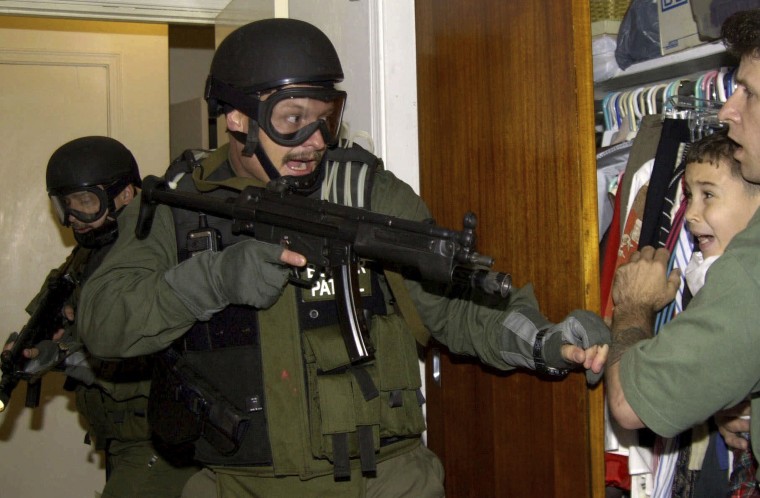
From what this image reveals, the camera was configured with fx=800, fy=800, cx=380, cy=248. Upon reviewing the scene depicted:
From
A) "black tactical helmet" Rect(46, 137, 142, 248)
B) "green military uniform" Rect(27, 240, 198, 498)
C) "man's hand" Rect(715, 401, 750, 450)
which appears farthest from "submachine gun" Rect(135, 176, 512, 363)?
"black tactical helmet" Rect(46, 137, 142, 248)

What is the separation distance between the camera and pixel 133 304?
1709 millimetres

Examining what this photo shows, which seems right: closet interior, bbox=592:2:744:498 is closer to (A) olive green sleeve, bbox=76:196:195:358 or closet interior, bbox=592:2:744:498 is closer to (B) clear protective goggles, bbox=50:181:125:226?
(A) olive green sleeve, bbox=76:196:195:358

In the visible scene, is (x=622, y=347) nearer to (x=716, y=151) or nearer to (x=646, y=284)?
(x=646, y=284)

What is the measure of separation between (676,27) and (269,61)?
119 centimetres

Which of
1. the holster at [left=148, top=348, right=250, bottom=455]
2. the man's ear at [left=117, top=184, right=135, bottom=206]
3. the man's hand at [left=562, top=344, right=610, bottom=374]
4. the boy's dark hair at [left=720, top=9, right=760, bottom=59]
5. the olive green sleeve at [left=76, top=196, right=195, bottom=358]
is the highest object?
the boy's dark hair at [left=720, top=9, right=760, bottom=59]

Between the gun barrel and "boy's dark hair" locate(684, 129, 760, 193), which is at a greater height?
"boy's dark hair" locate(684, 129, 760, 193)

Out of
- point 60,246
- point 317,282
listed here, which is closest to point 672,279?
point 317,282

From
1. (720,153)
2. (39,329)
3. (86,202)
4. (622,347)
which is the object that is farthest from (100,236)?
(720,153)

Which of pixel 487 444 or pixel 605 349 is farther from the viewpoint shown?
pixel 487 444

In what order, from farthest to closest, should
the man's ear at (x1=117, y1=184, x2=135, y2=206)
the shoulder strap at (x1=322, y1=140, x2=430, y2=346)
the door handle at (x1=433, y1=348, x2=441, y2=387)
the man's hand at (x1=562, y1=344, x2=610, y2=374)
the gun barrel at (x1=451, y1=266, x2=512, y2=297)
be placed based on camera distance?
the man's ear at (x1=117, y1=184, x2=135, y2=206) < the door handle at (x1=433, y1=348, x2=441, y2=387) < the shoulder strap at (x1=322, y1=140, x2=430, y2=346) < the man's hand at (x1=562, y1=344, x2=610, y2=374) < the gun barrel at (x1=451, y1=266, x2=512, y2=297)

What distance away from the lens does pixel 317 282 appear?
1.83 m

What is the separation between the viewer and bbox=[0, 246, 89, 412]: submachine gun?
9.68 ft

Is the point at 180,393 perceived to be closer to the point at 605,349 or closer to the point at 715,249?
the point at 605,349

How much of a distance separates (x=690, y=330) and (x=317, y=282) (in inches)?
32.0
